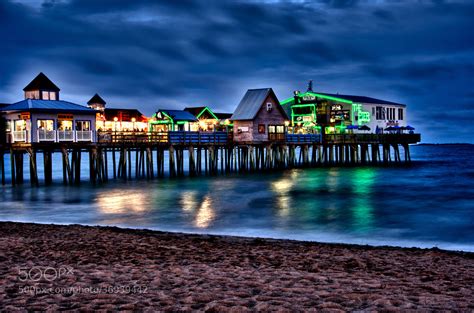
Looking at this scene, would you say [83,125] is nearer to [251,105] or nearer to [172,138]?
[172,138]

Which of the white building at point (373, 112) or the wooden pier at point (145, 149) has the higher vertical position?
the white building at point (373, 112)

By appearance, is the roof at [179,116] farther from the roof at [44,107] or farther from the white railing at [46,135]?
the white railing at [46,135]

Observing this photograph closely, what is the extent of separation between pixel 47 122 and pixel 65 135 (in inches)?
57.9

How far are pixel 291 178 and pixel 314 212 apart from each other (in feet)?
60.5

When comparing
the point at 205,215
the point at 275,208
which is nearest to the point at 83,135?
the point at 205,215

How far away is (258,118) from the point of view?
1844 inches

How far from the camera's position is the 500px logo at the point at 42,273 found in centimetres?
905

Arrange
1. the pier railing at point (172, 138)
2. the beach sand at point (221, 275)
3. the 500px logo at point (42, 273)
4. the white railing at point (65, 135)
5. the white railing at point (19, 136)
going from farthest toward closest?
the pier railing at point (172, 138)
the white railing at point (65, 135)
the white railing at point (19, 136)
the 500px logo at point (42, 273)
the beach sand at point (221, 275)

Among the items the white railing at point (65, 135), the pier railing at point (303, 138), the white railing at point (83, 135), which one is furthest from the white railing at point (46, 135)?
the pier railing at point (303, 138)

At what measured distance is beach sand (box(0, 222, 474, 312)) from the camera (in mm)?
7438

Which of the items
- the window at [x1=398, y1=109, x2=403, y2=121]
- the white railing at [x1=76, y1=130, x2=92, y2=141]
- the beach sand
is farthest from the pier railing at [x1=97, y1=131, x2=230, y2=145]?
the window at [x1=398, y1=109, x2=403, y2=121]

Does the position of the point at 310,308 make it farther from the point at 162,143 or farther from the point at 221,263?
the point at 162,143

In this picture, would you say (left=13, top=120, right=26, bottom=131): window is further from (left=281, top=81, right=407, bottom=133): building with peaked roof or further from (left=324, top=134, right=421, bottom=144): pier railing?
(left=324, top=134, right=421, bottom=144): pier railing

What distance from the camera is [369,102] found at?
61000 millimetres
